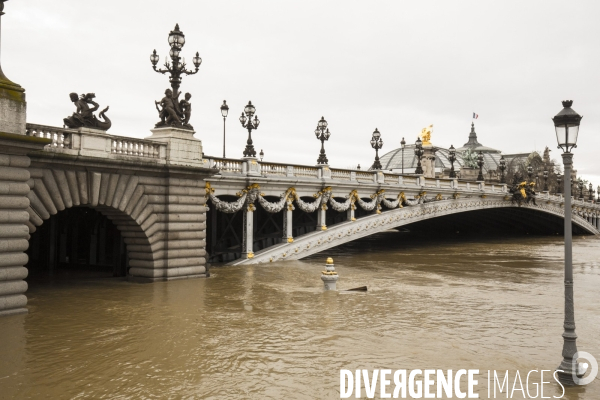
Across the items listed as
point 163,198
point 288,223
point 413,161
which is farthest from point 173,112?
point 413,161

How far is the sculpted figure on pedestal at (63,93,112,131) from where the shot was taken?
22250mm

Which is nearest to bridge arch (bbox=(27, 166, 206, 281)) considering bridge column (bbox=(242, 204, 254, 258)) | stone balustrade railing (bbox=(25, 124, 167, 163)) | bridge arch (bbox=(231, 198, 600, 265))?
stone balustrade railing (bbox=(25, 124, 167, 163))

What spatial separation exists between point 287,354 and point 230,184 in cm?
1763

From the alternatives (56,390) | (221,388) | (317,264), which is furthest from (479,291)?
(56,390)

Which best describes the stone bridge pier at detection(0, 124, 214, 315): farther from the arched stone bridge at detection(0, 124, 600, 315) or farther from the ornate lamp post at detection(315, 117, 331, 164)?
the ornate lamp post at detection(315, 117, 331, 164)

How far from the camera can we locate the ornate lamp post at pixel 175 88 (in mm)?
25516

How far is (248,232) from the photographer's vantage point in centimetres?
3253

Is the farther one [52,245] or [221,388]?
[52,245]

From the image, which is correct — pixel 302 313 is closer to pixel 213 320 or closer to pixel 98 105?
pixel 213 320

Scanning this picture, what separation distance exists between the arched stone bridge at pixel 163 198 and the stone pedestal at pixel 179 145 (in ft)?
0.15

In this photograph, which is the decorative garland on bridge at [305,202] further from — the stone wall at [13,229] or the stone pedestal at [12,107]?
the stone pedestal at [12,107]

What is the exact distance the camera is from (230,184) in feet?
102

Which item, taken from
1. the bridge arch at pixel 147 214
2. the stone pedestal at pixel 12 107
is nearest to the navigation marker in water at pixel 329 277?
the bridge arch at pixel 147 214

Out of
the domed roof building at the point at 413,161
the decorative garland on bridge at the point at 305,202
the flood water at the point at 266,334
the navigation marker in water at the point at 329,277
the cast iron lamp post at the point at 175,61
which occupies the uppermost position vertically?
the domed roof building at the point at 413,161
